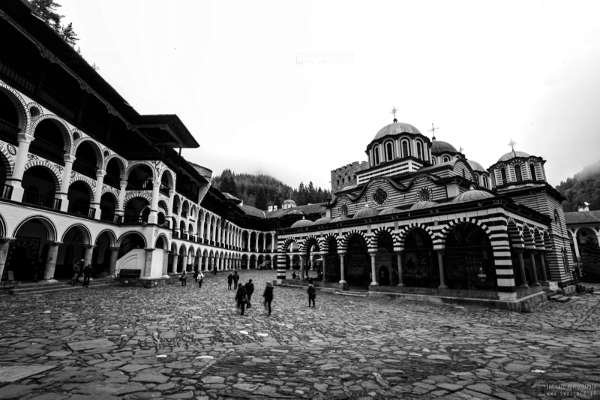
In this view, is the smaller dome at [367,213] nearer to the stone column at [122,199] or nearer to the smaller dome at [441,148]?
the smaller dome at [441,148]

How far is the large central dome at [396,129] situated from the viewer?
2809cm

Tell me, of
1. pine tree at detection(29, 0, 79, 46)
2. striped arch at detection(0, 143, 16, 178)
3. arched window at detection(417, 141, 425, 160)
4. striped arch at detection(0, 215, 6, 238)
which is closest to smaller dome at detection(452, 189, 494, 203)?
arched window at detection(417, 141, 425, 160)

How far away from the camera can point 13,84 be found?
49.3ft

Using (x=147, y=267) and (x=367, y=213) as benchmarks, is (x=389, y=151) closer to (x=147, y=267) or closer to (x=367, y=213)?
(x=367, y=213)

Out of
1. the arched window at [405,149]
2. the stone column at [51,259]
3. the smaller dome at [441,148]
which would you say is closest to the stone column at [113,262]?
the stone column at [51,259]

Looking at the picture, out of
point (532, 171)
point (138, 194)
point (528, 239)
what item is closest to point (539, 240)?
point (528, 239)

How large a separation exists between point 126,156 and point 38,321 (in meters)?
19.1

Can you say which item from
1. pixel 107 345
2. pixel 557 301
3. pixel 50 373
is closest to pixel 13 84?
pixel 107 345

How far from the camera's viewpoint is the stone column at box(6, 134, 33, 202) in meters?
15.4

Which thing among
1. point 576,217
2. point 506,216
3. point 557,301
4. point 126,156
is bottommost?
point 557,301

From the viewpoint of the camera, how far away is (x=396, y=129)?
28.4 metres

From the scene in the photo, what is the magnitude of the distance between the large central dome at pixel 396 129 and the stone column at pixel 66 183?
81.8 ft

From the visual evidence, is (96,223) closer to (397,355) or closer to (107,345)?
(107,345)

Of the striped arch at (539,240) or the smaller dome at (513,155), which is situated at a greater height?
the smaller dome at (513,155)
